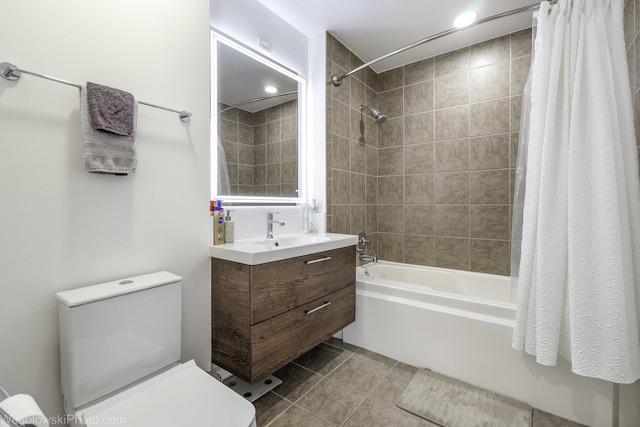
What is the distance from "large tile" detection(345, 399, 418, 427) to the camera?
1.39 meters

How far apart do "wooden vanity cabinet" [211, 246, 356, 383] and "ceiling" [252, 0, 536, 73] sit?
1.78 meters

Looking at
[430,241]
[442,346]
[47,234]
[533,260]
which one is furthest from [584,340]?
[47,234]

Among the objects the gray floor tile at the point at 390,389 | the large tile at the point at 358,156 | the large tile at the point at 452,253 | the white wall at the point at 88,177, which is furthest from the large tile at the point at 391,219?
the white wall at the point at 88,177

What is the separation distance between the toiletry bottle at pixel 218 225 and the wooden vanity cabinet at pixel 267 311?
0.13 m

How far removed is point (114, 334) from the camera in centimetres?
106

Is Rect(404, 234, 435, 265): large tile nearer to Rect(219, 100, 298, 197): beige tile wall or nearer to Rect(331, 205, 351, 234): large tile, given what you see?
Rect(331, 205, 351, 234): large tile

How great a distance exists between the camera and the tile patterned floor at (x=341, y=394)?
141 cm

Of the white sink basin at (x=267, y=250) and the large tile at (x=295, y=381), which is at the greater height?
the white sink basin at (x=267, y=250)

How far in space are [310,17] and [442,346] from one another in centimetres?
248

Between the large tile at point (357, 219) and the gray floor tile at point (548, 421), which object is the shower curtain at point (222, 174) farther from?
the gray floor tile at point (548, 421)

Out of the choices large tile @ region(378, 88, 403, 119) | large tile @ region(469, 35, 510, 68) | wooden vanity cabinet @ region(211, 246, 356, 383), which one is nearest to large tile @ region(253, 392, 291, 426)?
wooden vanity cabinet @ region(211, 246, 356, 383)

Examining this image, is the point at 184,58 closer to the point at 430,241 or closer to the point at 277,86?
the point at 277,86

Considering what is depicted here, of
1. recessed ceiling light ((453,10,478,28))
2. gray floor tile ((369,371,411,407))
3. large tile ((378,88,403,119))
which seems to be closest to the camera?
gray floor tile ((369,371,411,407))

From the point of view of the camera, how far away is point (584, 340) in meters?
1.22
